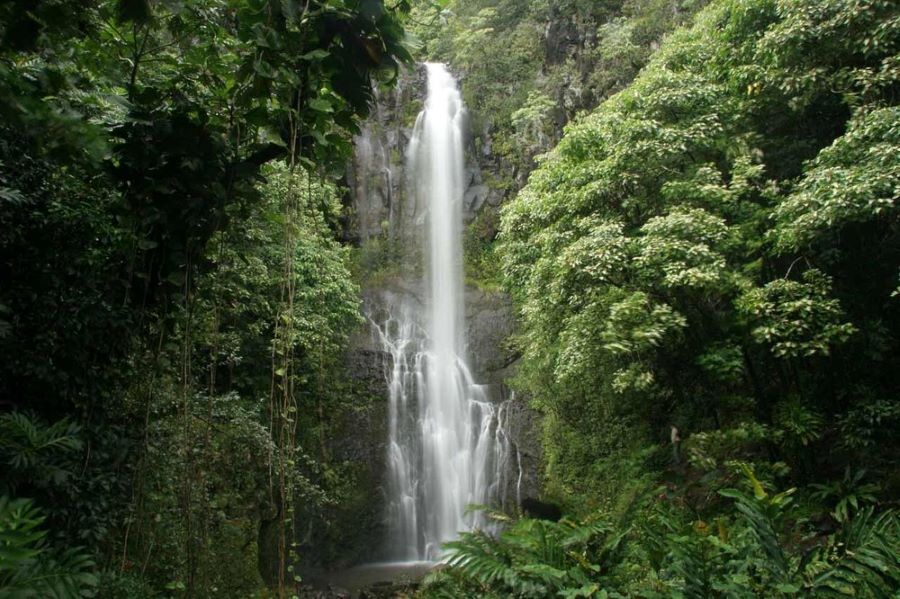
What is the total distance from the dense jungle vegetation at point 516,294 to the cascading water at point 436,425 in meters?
1.19

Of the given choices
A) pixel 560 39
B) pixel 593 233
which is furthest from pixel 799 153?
pixel 560 39

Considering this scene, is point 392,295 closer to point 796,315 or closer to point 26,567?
point 796,315

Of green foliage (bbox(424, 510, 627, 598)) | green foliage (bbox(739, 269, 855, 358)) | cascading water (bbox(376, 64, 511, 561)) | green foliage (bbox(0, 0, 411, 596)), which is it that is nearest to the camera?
green foliage (bbox(0, 0, 411, 596))

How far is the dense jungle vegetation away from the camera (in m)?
2.83

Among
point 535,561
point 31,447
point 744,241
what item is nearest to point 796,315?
point 744,241

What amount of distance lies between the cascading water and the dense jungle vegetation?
1186 mm

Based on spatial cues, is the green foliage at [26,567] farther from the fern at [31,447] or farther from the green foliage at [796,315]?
the green foliage at [796,315]

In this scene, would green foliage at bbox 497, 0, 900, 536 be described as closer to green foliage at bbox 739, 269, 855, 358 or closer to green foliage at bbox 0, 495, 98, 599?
green foliage at bbox 739, 269, 855, 358

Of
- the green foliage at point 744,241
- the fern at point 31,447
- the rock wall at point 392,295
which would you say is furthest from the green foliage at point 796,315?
the rock wall at point 392,295

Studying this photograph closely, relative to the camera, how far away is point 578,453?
35.4 ft

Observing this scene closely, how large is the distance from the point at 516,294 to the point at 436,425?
149 inches

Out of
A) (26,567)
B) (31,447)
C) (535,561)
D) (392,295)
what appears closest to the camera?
(26,567)

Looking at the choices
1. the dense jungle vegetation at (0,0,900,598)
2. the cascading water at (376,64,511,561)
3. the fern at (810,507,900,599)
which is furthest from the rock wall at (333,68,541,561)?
the fern at (810,507,900,599)

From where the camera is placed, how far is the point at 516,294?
11.1 metres
